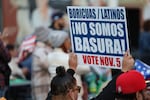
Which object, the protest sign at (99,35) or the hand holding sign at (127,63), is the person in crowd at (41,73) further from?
the hand holding sign at (127,63)

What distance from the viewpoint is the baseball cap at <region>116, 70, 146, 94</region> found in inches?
184

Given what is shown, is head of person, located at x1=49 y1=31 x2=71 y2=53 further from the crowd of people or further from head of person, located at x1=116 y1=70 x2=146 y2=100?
head of person, located at x1=116 y1=70 x2=146 y2=100

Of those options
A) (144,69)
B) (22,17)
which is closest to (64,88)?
(144,69)

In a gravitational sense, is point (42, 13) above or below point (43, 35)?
above

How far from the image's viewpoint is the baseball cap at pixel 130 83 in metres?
4.67

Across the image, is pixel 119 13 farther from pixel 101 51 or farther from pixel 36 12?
pixel 36 12

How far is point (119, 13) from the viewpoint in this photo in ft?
17.9

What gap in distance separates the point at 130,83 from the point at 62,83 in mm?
748

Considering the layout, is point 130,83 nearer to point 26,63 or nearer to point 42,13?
point 26,63

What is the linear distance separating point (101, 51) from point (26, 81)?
4131 millimetres

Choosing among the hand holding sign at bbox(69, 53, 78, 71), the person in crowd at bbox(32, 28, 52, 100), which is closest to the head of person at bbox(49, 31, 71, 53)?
the person in crowd at bbox(32, 28, 52, 100)

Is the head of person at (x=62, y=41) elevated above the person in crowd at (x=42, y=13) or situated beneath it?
situated beneath

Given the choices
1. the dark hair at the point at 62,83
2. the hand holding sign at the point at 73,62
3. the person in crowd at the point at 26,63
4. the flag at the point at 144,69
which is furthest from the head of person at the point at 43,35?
the dark hair at the point at 62,83

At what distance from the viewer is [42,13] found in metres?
13.3
